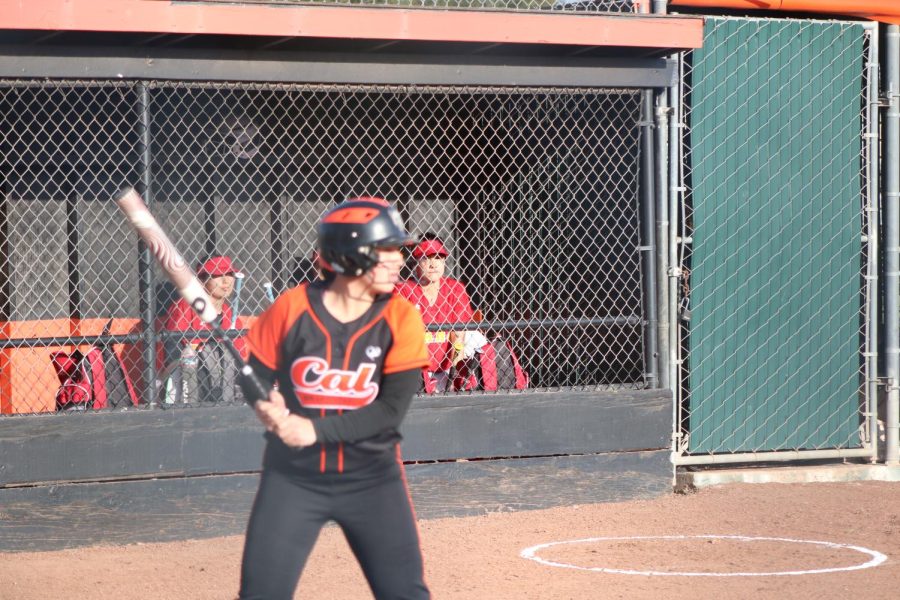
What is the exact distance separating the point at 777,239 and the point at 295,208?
3367 millimetres

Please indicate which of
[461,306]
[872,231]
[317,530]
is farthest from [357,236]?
[872,231]

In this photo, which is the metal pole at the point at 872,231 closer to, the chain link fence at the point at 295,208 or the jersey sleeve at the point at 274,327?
the chain link fence at the point at 295,208

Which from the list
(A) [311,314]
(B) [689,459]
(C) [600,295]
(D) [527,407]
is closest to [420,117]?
(C) [600,295]

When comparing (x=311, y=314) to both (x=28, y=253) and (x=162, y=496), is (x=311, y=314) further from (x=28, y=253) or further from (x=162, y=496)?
(x=28, y=253)

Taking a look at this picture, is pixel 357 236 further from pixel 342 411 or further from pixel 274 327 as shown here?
pixel 342 411

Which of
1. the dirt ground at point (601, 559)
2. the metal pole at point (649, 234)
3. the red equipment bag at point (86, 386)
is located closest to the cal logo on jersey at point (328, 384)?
the dirt ground at point (601, 559)

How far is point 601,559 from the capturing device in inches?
233

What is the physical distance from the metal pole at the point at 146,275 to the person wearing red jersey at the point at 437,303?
1654 mm

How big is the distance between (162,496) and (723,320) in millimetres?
3673

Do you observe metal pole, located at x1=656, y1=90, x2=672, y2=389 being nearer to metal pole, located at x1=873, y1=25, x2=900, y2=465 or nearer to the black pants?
metal pole, located at x1=873, y1=25, x2=900, y2=465

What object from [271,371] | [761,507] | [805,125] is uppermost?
[805,125]

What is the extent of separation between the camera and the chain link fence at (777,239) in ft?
25.2

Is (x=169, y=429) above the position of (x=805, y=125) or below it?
below

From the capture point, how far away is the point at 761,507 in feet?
23.5
